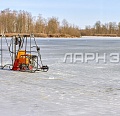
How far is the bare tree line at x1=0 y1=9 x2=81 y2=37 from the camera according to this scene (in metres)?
98.8

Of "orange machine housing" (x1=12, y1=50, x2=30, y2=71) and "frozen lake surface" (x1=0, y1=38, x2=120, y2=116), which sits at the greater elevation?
"orange machine housing" (x1=12, y1=50, x2=30, y2=71)

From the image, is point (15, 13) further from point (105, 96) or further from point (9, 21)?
point (105, 96)

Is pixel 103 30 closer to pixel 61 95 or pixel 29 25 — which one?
pixel 29 25

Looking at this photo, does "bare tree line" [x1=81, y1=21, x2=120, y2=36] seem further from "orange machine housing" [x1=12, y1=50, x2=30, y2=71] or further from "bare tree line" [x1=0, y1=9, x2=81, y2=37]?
"orange machine housing" [x1=12, y1=50, x2=30, y2=71]

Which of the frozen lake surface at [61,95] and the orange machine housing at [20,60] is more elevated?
the orange machine housing at [20,60]

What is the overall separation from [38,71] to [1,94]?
4.09 metres

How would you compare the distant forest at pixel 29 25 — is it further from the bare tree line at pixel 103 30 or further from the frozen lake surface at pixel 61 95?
the frozen lake surface at pixel 61 95

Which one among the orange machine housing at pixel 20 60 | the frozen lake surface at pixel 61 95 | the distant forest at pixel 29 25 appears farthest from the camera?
the distant forest at pixel 29 25

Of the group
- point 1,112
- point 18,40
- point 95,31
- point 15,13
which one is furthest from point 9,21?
point 1,112

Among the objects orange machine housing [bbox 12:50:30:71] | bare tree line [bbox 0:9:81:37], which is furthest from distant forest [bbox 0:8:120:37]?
orange machine housing [bbox 12:50:30:71]

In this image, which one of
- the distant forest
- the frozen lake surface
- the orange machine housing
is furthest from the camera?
the distant forest

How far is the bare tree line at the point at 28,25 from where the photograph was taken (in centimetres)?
9879

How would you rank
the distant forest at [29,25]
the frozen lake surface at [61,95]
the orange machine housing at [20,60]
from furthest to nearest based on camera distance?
the distant forest at [29,25]
the orange machine housing at [20,60]
the frozen lake surface at [61,95]

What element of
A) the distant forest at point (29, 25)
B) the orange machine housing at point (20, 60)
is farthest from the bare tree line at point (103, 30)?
the orange machine housing at point (20, 60)
